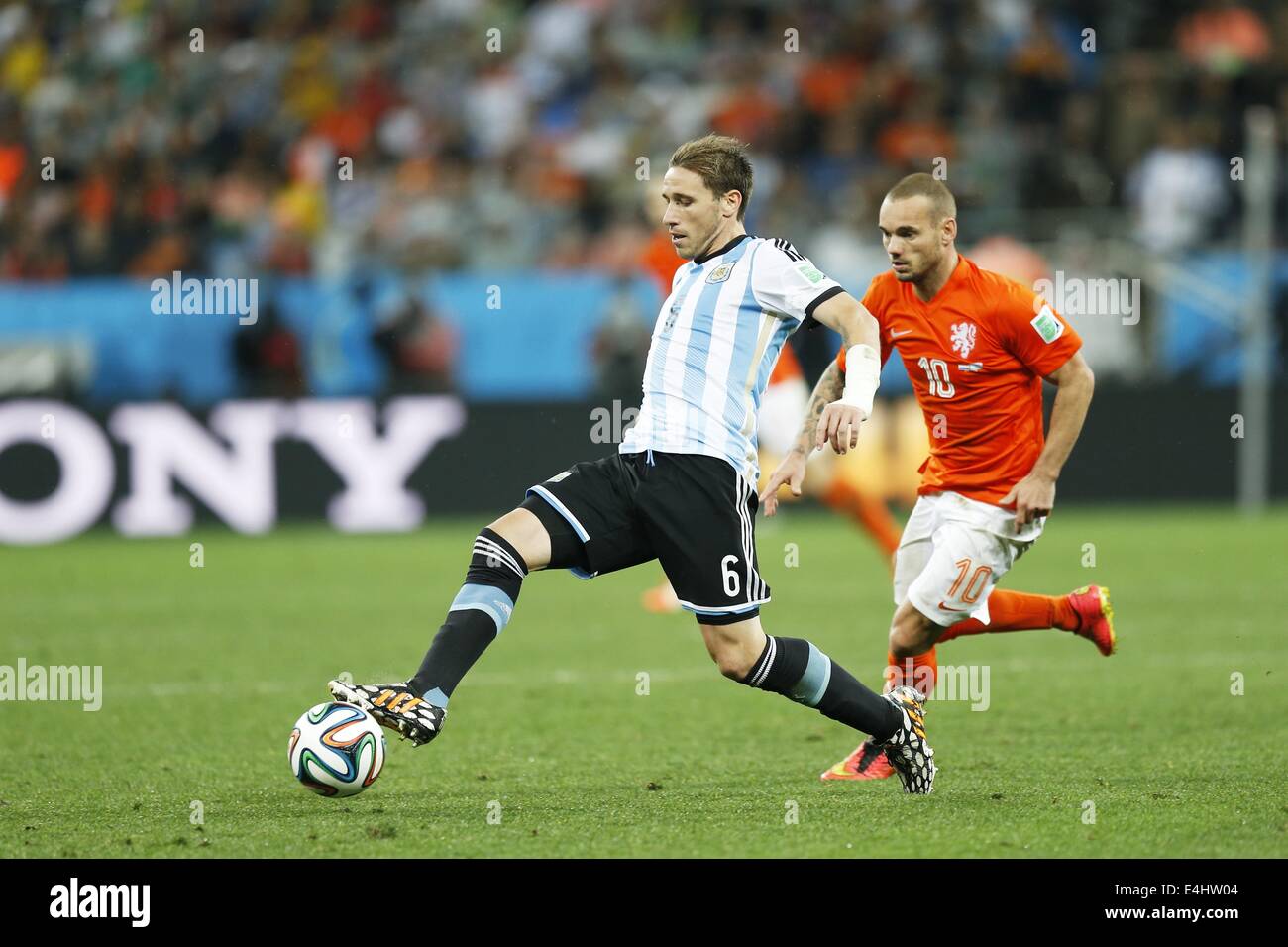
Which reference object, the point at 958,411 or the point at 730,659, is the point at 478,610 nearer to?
the point at 730,659

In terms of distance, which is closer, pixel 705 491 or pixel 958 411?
pixel 705 491

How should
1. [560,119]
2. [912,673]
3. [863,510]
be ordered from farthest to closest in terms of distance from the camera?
[560,119], [863,510], [912,673]

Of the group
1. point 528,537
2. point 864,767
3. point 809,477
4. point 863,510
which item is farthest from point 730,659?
point 809,477


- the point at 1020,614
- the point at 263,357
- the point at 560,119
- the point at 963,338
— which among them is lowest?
the point at 1020,614

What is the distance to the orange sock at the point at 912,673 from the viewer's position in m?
6.32

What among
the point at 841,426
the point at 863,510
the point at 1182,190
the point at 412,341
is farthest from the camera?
the point at 1182,190

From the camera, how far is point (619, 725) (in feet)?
23.3

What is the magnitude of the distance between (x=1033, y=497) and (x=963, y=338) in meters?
0.58

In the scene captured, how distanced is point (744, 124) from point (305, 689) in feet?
34.4

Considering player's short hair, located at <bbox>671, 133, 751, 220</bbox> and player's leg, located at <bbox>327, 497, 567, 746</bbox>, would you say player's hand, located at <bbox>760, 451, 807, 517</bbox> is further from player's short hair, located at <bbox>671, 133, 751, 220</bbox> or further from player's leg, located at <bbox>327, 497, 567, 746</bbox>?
player's short hair, located at <bbox>671, 133, 751, 220</bbox>

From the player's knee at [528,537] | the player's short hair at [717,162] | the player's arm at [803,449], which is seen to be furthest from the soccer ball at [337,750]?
the player's short hair at [717,162]

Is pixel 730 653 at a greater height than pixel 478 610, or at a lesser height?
lesser

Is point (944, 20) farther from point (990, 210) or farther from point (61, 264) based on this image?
point (61, 264)
